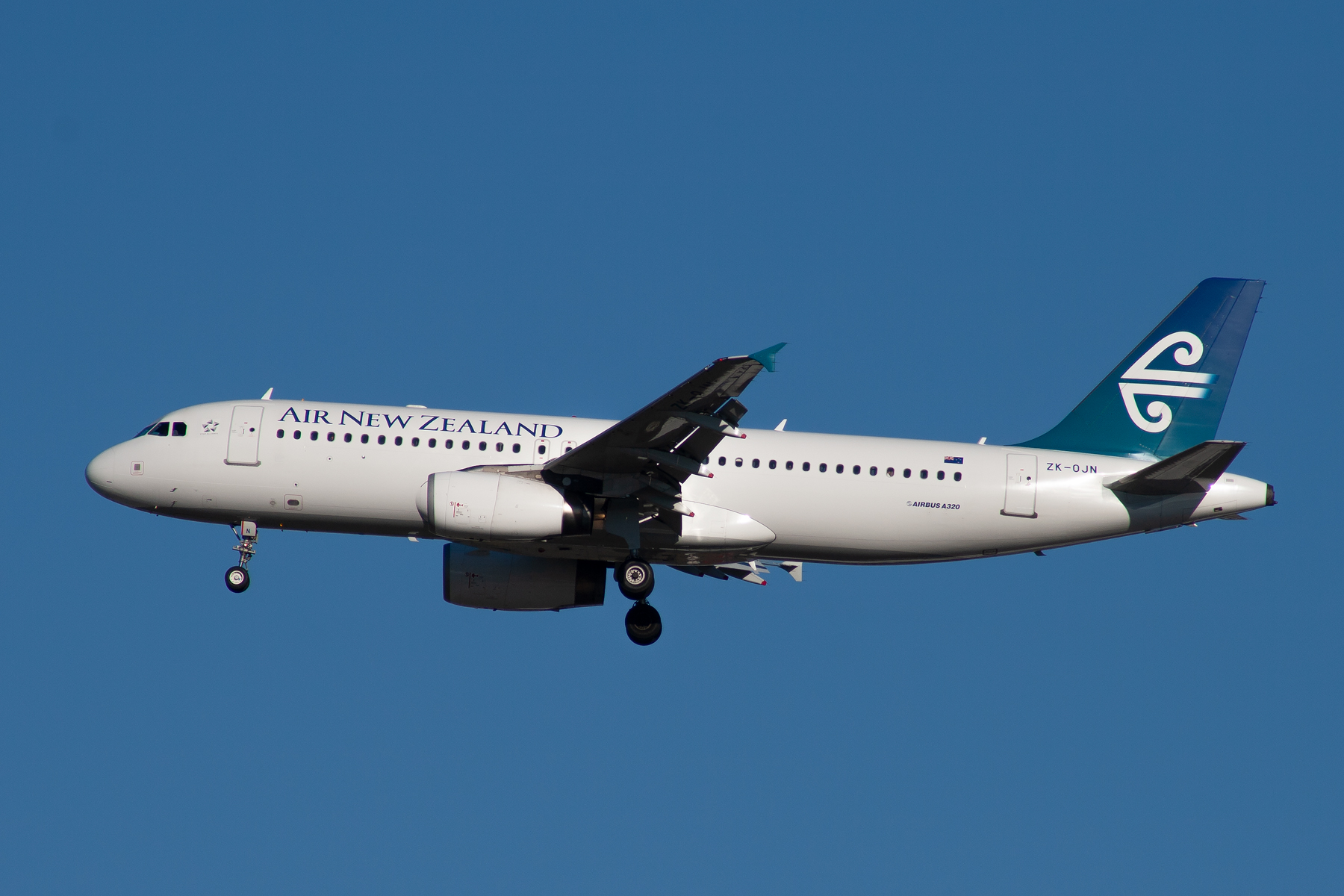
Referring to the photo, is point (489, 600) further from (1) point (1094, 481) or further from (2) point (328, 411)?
(1) point (1094, 481)

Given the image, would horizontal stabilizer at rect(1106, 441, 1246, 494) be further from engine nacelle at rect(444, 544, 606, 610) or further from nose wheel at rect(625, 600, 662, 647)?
engine nacelle at rect(444, 544, 606, 610)

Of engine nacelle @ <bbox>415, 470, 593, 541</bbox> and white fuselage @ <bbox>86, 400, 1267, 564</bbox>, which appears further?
white fuselage @ <bbox>86, 400, 1267, 564</bbox>

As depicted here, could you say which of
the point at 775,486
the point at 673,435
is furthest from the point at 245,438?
the point at 775,486

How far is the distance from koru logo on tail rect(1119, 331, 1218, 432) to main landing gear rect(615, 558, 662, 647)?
11278 millimetres

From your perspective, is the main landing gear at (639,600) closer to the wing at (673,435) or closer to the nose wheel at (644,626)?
the nose wheel at (644,626)

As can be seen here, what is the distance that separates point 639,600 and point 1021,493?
829 centimetres

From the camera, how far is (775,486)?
28812 mm

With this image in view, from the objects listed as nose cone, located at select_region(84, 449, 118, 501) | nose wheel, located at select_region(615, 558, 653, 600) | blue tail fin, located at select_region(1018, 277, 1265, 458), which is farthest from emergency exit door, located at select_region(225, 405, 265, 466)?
blue tail fin, located at select_region(1018, 277, 1265, 458)

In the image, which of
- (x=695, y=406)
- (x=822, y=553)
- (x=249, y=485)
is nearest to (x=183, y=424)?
(x=249, y=485)

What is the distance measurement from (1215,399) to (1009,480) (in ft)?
17.8

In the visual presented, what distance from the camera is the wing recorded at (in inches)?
961

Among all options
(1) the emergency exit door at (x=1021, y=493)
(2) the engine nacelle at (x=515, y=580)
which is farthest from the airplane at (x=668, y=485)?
(2) the engine nacelle at (x=515, y=580)

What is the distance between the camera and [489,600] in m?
31.9

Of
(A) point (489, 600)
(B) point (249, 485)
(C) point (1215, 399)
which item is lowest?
(A) point (489, 600)
